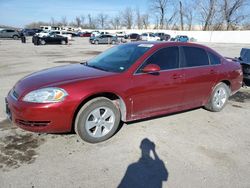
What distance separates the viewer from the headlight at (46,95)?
11.6ft

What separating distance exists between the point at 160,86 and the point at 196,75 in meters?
1.02

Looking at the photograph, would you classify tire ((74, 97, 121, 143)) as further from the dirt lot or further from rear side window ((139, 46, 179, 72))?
rear side window ((139, 46, 179, 72))

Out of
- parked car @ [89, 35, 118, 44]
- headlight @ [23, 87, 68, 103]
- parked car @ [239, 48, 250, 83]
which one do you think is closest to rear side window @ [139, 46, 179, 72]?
headlight @ [23, 87, 68, 103]

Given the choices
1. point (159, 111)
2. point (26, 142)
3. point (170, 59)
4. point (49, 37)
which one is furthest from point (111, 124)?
point (49, 37)

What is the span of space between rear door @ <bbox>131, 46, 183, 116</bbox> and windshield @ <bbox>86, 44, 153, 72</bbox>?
0.24m

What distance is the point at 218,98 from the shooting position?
5.65 m

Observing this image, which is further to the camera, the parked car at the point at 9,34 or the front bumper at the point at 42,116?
the parked car at the point at 9,34

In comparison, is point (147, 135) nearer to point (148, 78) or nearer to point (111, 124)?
point (111, 124)

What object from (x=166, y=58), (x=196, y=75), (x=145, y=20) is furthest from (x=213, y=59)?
(x=145, y=20)

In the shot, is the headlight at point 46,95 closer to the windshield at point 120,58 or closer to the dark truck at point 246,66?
the windshield at point 120,58

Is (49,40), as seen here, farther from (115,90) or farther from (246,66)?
(115,90)

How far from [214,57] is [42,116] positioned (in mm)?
3982

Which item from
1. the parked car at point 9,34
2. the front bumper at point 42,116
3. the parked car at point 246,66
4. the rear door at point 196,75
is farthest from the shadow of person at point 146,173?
the parked car at point 9,34

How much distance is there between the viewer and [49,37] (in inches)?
1239
